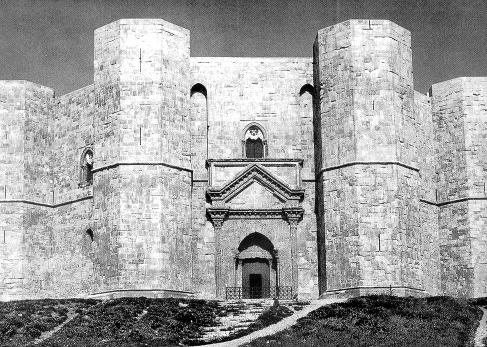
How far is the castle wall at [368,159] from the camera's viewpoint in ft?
139

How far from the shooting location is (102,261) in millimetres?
42875

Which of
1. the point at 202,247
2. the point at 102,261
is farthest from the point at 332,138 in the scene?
the point at 102,261

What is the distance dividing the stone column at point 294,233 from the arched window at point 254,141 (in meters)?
3.02

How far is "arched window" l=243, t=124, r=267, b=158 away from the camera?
45844mm

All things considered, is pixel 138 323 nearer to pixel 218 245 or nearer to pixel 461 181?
pixel 218 245

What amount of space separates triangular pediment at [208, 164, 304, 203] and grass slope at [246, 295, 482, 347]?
24.6 ft

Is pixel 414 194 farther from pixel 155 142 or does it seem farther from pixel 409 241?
pixel 155 142

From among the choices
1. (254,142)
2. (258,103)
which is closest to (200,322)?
(254,142)

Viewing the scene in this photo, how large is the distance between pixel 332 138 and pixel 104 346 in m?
15.8

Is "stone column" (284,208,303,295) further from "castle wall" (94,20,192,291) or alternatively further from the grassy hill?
the grassy hill

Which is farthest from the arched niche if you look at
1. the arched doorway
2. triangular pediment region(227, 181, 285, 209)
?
the arched doorway

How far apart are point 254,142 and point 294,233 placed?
452 cm

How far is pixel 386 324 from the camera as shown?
33.8m

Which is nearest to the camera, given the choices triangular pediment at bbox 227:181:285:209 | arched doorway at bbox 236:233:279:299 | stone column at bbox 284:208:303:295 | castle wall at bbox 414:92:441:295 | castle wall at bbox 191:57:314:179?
stone column at bbox 284:208:303:295
